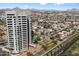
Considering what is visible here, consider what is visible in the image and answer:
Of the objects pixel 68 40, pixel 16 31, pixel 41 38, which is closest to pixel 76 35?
pixel 68 40

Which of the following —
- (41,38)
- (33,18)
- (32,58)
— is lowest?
(32,58)

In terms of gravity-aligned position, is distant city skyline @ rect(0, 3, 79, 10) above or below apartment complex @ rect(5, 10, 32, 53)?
above

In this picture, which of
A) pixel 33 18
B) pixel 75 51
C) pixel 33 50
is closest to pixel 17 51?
pixel 33 50

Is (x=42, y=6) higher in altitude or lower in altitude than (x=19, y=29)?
higher

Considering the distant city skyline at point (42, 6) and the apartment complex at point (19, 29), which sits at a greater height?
the distant city skyline at point (42, 6)

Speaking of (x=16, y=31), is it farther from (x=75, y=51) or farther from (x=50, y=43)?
(x=75, y=51)

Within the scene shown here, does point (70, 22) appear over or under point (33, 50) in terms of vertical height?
over
